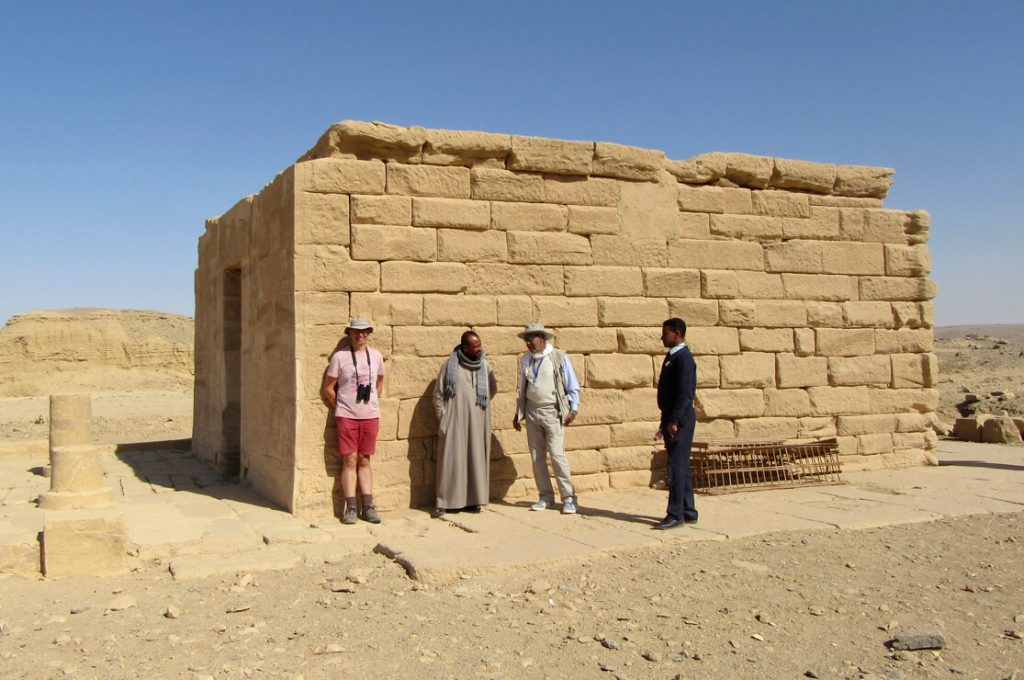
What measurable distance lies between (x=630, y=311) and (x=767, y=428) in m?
1.97

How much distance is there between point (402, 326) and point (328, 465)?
131 cm

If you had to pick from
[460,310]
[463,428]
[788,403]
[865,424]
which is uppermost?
[460,310]

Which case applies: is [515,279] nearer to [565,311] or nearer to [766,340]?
[565,311]

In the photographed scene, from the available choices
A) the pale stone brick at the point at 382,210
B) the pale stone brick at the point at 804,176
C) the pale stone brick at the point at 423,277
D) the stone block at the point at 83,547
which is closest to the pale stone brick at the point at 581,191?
the pale stone brick at the point at 423,277

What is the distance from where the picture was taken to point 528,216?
781cm

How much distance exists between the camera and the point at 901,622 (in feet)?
14.5

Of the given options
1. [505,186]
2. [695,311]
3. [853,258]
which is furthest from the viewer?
[853,258]

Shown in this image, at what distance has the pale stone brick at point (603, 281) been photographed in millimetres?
7973

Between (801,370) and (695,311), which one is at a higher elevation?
(695,311)

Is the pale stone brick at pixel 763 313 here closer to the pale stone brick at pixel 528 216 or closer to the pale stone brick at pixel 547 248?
the pale stone brick at pixel 547 248

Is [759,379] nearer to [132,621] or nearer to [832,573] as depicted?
[832,573]

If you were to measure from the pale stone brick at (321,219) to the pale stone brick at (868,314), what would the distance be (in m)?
5.42

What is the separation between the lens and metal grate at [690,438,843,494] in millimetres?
8055

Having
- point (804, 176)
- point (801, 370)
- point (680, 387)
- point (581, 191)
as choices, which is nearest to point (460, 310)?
point (581, 191)
